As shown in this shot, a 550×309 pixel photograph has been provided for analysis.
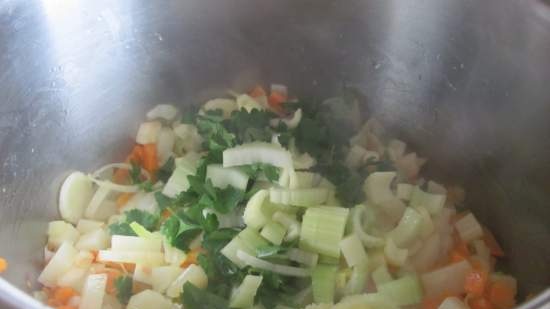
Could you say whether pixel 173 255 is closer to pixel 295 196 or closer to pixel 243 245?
pixel 243 245

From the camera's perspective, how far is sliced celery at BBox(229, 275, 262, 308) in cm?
164

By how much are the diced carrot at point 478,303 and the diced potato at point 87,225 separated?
104cm

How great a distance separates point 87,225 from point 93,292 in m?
0.27

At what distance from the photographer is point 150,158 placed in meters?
2.07

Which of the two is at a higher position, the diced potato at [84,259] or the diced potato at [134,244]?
the diced potato at [134,244]

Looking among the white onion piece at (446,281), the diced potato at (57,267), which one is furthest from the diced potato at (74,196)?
the white onion piece at (446,281)

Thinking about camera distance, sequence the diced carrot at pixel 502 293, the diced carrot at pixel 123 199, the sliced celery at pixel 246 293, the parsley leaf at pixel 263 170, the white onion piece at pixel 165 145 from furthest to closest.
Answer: the white onion piece at pixel 165 145 → the diced carrot at pixel 123 199 → the parsley leaf at pixel 263 170 → the diced carrot at pixel 502 293 → the sliced celery at pixel 246 293

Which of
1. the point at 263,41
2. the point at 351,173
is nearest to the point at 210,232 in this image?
the point at 351,173

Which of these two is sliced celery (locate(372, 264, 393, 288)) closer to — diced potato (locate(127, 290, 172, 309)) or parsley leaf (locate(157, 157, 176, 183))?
diced potato (locate(127, 290, 172, 309))

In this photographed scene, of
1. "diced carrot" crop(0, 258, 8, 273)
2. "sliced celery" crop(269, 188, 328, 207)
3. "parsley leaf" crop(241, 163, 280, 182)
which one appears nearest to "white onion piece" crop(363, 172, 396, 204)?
"sliced celery" crop(269, 188, 328, 207)

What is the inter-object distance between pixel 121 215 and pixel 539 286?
1.17 m

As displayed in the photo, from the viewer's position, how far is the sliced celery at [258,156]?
186cm

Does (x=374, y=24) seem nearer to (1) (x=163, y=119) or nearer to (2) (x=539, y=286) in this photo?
(1) (x=163, y=119)

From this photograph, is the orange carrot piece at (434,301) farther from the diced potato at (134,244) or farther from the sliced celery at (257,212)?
the diced potato at (134,244)
